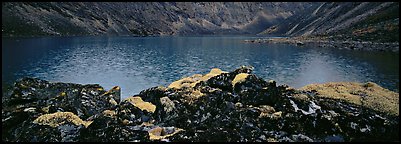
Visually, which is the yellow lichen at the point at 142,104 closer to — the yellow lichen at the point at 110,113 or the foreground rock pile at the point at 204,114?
the foreground rock pile at the point at 204,114

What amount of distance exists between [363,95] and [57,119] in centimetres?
2005

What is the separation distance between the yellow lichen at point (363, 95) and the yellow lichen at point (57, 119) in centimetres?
1583

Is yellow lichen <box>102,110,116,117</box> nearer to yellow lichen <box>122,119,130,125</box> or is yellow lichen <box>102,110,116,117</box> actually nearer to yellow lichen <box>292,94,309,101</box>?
yellow lichen <box>122,119,130,125</box>

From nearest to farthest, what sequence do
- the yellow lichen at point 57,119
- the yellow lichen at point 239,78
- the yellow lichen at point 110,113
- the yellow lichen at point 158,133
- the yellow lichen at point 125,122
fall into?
1. the yellow lichen at point 158,133
2. the yellow lichen at point 57,119
3. the yellow lichen at point 125,122
4. the yellow lichen at point 110,113
5. the yellow lichen at point 239,78

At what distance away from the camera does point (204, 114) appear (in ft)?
58.7

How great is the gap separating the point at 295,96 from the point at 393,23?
159 m

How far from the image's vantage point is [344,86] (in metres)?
25.0

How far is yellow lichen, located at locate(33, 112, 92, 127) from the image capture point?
54.5 feet

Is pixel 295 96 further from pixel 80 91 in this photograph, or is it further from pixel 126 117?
pixel 80 91

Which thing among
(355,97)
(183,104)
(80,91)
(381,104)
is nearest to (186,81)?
(183,104)

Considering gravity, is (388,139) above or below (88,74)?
above

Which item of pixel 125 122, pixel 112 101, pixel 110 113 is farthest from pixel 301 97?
pixel 112 101

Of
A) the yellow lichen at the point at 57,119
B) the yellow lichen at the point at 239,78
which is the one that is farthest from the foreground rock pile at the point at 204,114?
the yellow lichen at the point at 239,78

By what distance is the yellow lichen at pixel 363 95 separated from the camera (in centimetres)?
1953
